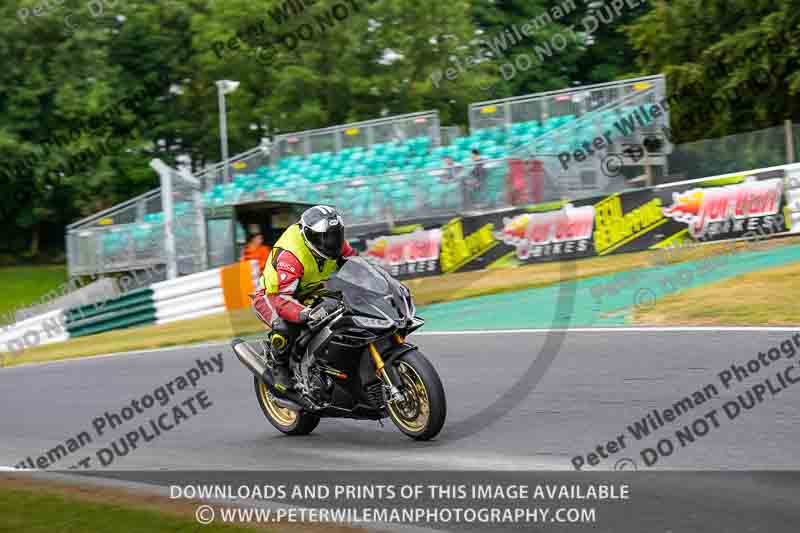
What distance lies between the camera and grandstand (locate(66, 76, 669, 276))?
19.6 meters

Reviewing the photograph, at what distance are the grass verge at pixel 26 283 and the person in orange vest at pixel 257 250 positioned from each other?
13.7m

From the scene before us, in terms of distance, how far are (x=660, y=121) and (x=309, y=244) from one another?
14.3 m

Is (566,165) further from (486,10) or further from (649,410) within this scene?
(486,10)

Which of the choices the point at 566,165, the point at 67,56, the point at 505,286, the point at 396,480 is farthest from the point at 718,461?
the point at 67,56

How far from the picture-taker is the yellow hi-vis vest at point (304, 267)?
7.82m

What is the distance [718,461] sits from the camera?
251 inches

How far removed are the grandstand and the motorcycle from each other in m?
10.9

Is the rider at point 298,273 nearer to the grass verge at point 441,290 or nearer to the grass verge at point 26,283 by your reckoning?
the grass verge at point 441,290

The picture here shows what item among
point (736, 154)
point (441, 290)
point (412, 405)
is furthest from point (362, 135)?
point (412, 405)

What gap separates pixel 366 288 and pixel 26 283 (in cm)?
3084

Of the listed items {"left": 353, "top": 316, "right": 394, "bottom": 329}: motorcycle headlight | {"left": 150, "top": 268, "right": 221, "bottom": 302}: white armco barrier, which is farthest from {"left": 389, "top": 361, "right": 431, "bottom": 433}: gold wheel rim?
{"left": 150, "top": 268, "right": 221, "bottom": 302}: white armco barrier

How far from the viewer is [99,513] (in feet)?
18.7

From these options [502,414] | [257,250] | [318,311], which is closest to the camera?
[318,311]

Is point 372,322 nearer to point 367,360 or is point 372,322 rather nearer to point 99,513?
point 367,360
